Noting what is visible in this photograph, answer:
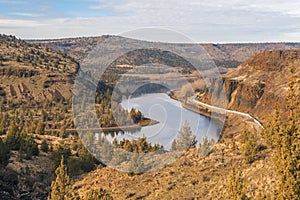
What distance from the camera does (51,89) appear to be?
117 m

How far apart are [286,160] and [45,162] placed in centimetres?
3390

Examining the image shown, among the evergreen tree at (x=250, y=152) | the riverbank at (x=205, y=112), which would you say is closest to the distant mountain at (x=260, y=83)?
the riverbank at (x=205, y=112)

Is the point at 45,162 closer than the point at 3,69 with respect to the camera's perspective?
Yes

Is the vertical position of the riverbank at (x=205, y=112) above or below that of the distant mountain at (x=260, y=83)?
below

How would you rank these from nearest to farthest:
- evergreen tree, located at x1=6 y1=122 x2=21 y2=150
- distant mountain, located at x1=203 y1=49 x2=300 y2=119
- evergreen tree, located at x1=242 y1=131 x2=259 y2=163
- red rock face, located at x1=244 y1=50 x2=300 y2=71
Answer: evergreen tree, located at x1=242 y1=131 x2=259 y2=163
evergreen tree, located at x1=6 y1=122 x2=21 y2=150
distant mountain, located at x1=203 y1=49 x2=300 y2=119
red rock face, located at x1=244 y1=50 x2=300 y2=71

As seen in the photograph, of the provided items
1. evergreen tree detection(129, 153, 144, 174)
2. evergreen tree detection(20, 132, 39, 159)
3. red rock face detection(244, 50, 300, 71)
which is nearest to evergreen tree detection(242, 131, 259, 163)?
evergreen tree detection(129, 153, 144, 174)

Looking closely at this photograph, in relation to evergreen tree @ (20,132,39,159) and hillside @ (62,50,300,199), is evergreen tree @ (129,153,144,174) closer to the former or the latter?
hillside @ (62,50,300,199)

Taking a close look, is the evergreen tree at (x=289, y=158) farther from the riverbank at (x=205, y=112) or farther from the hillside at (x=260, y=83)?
the riverbank at (x=205, y=112)

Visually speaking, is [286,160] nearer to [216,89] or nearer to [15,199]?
[15,199]

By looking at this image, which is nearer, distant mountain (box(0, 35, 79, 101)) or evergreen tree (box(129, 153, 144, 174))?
evergreen tree (box(129, 153, 144, 174))

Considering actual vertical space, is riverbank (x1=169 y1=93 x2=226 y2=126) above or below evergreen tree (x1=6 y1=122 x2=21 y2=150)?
below

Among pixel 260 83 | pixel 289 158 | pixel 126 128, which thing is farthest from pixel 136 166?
pixel 260 83

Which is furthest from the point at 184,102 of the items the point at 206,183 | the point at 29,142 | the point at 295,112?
the point at 295,112

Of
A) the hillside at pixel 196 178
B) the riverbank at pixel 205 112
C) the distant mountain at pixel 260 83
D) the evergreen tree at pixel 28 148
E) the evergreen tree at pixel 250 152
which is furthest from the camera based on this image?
the riverbank at pixel 205 112
